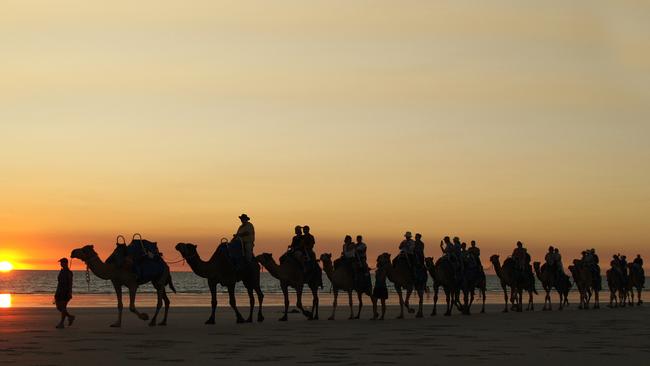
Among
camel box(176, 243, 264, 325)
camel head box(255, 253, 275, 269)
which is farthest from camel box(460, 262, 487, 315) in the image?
camel box(176, 243, 264, 325)

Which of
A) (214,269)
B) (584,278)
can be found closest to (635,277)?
(584,278)

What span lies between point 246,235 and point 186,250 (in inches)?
79.0

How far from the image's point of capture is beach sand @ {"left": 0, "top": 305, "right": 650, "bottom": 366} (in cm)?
1992

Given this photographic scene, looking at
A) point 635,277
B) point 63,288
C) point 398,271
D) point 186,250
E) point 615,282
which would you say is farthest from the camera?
point 635,277

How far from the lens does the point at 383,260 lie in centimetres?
3759

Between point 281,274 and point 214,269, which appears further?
point 281,274

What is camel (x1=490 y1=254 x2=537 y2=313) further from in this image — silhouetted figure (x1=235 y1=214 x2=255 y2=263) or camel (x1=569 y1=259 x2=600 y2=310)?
silhouetted figure (x1=235 y1=214 x2=255 y2=263)

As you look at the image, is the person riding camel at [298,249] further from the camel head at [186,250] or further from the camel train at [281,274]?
the camel head at [186,250]

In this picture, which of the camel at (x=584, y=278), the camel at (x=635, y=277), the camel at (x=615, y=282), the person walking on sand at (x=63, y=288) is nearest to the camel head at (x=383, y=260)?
the person walking on sand at (x=63, y=288)

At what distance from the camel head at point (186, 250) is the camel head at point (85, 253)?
259cm

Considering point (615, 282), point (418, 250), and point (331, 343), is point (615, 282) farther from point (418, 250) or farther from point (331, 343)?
point (331, 343)

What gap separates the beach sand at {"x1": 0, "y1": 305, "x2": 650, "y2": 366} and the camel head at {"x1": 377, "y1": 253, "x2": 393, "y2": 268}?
11.8 ft

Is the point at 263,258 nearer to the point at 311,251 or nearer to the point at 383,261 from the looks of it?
the point at 311,251

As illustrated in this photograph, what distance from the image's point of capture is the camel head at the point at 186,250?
32.8m
